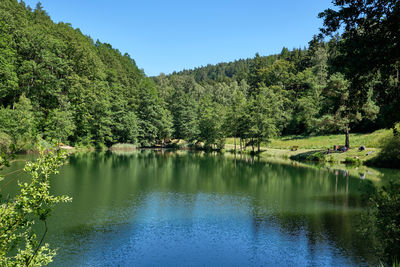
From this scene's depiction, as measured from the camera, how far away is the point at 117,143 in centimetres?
8556

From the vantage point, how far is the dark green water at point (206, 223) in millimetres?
14656

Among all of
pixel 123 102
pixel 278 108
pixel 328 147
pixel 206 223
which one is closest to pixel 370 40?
pixel 206 223

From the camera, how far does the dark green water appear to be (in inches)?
577

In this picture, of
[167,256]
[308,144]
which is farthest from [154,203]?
[308,144]

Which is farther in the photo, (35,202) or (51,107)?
(51,107)

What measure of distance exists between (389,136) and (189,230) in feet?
124

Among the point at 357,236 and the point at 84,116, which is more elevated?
the point at 84,116

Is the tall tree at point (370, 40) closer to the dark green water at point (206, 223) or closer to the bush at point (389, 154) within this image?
the dark green water at point (206, 223)

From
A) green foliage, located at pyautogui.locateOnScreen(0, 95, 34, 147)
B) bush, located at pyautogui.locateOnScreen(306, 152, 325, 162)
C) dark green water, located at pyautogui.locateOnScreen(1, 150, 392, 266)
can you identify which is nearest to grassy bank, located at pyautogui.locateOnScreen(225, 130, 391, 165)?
bush, located at pyautogui.locateOnScreen(306, 152, 325, 162)

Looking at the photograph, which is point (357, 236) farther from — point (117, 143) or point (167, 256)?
point (117, 143)

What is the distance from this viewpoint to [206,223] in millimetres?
19953

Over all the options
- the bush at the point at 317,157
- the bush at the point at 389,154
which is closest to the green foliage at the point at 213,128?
the bush at the point at 317,157

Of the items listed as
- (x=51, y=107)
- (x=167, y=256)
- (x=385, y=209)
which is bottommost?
(x=167, y=256)

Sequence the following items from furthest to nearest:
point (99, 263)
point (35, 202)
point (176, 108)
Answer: point (176, 108)
point (99, 263)
point (35, 202)
